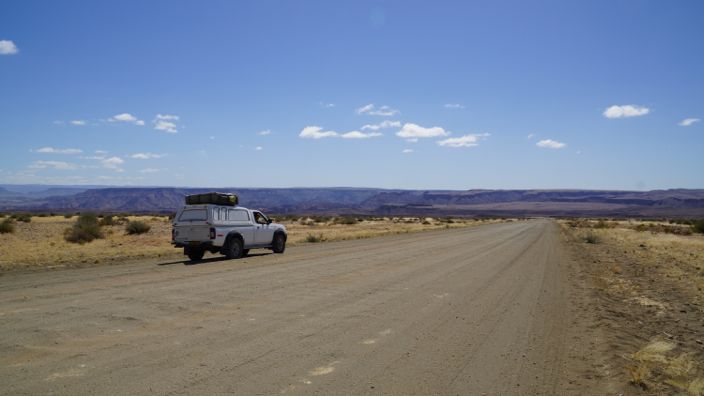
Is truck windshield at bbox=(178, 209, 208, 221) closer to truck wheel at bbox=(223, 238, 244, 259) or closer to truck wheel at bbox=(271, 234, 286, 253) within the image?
truck wheel at bbox=(223, 238, 244, 259)

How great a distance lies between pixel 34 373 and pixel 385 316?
5.74 metres

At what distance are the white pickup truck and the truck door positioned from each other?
0.15 ft

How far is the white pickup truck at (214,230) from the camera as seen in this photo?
68.7 feet

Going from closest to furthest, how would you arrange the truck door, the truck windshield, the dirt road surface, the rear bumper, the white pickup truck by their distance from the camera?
the dirt road surface
the rear bumper
the white pickup truck
the truck windshield
the truck door

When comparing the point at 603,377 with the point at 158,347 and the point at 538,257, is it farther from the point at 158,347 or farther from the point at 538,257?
the point at 538,257

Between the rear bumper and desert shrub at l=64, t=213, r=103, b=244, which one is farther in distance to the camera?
desert shrub at l=64, t=213, r=103, b=244

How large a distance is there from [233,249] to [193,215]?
203 cm

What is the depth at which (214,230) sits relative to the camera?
2089 centimetres

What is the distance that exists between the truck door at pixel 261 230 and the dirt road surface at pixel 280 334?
7.21 metres

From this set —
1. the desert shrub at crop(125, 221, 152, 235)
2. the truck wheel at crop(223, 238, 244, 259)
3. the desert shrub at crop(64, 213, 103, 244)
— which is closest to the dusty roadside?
the truck wheel at crop(223, 238, 244, 259)

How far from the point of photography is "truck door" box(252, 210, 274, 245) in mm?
23531

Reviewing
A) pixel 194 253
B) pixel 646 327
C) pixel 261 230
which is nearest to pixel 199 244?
pixel 194 253

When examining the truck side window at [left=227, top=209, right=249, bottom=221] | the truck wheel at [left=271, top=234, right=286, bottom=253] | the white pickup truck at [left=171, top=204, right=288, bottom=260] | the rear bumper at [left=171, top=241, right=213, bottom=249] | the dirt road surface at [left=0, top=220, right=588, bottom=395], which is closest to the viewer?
the dirt road surface at [left=0, top=220, right=588, bottom=395]

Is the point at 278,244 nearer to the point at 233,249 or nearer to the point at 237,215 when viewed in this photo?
the point at 237,215
